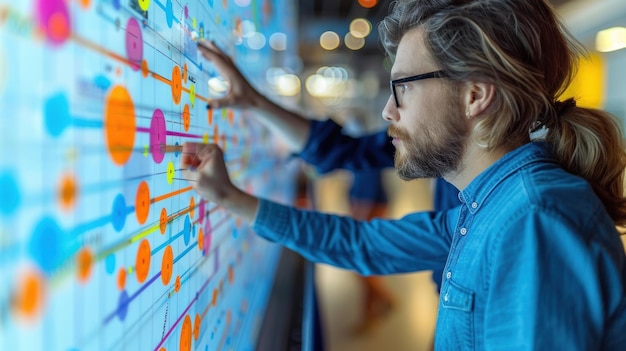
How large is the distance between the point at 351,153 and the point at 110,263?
137cm

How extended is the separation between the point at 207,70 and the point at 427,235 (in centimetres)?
68

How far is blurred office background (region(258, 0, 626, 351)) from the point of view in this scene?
3721mm

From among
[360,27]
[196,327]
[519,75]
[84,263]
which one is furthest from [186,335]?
[360,27]

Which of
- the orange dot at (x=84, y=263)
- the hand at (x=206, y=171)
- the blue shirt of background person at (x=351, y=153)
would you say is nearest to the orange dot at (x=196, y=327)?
the hand at (x=206, y=171)

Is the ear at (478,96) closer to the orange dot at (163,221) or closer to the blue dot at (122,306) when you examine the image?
the orange dot at (163,221)

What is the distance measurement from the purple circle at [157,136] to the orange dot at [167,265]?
0.14m

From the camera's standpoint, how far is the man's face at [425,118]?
1.01 metres

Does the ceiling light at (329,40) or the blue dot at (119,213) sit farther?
the ceiling light at (329,40)

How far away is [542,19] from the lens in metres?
1.02

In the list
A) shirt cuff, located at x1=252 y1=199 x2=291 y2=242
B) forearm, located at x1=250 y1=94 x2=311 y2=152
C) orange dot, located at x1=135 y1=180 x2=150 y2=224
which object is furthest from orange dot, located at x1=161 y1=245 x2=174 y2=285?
forearm, located at x1=250 y1=94 x2=311 y2=152

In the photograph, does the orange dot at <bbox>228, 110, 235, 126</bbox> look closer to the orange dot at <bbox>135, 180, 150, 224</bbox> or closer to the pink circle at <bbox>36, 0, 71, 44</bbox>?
the orange dot at <bbox>135, 180, 150, 224</bbox>

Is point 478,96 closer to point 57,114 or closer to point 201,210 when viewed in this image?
point 201,210

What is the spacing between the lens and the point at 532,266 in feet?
2.39

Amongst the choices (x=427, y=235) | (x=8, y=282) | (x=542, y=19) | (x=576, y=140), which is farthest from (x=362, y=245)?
(x=8, y=282)
